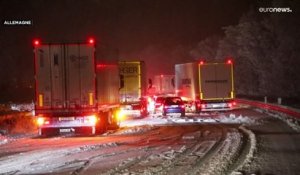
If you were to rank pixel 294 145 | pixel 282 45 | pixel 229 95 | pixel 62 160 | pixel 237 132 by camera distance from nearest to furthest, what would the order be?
pixel 62 160
pixel 294 145
pixel 237 132
pixel 229 95
pixel 282 45

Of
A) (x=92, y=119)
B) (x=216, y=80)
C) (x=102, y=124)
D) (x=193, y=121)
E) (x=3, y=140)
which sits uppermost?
(x=216, y=80)

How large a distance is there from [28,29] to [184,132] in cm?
7884

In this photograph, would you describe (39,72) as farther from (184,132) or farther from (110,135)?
(184,132)

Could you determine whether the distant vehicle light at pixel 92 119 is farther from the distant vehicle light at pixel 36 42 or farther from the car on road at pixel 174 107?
the car on road at pixel 174 107

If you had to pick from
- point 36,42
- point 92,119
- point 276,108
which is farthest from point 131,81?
point 36,42

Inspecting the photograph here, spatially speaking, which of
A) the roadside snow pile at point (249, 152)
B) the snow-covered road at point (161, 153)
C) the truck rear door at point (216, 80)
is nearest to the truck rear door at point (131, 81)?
the truck rear door at point (216, 80)

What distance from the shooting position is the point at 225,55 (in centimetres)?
9819

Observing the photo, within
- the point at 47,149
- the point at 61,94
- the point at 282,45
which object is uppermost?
the point at 282,45

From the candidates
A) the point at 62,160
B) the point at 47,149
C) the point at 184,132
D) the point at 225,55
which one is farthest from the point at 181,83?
the point at 225,55

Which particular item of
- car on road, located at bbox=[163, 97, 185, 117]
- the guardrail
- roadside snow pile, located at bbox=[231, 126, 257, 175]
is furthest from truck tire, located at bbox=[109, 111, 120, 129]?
the guardrail

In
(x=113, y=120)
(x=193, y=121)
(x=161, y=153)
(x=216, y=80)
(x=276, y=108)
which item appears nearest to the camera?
(x=161, y=153)

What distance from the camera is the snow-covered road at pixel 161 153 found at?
14.0 metres

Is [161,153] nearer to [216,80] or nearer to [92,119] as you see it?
[92,119]

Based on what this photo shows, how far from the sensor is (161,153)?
55.7ft
